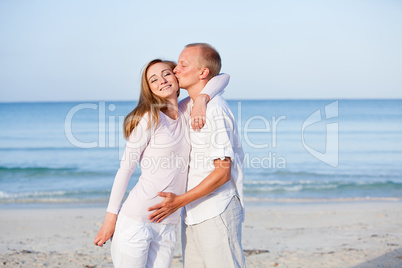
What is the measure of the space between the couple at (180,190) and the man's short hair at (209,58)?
183mm

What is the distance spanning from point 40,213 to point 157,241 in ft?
21.3

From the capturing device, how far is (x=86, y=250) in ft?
19.4

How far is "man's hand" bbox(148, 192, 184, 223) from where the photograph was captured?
265 cm

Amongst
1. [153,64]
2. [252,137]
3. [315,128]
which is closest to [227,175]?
[153,64]

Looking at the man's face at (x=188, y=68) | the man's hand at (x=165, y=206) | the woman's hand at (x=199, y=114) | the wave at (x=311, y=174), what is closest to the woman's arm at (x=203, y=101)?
the woman's hand at (x=199, y=114)

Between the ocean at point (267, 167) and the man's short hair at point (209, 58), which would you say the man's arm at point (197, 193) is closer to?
the man's short hair at point (209, 58)

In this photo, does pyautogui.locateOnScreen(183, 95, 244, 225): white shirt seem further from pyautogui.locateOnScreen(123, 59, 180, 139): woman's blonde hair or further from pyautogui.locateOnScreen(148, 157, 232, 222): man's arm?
pyautogui.locateOnScreen(123, 59, 180, 139): woman's blonde hair

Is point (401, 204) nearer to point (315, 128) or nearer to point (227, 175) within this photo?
point (227, 175)

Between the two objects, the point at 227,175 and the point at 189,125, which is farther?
the point at 189,125

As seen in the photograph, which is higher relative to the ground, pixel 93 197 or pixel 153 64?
pixel 153 64

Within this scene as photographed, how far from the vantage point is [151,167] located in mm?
2719

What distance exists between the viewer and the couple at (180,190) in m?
2.63

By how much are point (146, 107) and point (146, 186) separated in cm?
52

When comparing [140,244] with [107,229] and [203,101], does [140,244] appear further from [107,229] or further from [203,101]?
[203,101]
